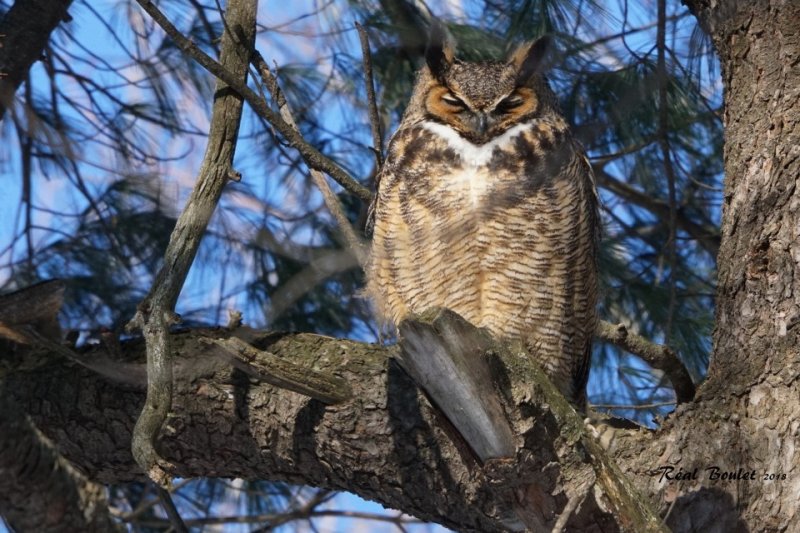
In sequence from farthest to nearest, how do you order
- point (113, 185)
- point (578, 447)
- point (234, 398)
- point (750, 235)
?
1. point (113, 185)
2. point (234, 398)
3. point (750, 235)
4. point (578, 447)

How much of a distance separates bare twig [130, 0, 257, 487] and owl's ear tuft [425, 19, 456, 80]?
0.40m

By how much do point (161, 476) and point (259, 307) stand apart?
1.38m

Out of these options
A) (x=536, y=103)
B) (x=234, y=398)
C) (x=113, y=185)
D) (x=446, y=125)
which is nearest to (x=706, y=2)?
(x=536, y=103)

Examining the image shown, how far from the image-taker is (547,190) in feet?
7.19

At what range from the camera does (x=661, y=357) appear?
1.97 metres

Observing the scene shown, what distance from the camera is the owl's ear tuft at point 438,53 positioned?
2418 mm

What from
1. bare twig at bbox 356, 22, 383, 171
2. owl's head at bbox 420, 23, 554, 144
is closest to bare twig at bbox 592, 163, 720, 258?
owl's head at bbox 420, 23, 554, 144

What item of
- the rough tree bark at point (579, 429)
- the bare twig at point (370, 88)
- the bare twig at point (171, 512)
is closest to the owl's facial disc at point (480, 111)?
the bare twig at point (370, 88)

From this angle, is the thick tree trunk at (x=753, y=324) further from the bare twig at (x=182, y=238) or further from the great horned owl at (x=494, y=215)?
the bare twig at (x=182, y=238)

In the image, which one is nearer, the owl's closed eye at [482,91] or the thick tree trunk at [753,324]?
the thick tree trunk at [753,324]

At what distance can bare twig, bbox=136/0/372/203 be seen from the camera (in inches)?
76.9

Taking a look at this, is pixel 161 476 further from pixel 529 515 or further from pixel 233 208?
pixel 233 208

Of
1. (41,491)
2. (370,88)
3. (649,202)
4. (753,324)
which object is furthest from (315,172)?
(649,202)

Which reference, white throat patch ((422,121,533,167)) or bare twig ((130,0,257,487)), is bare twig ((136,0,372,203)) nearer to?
bare twig ((130,0,257,487))
